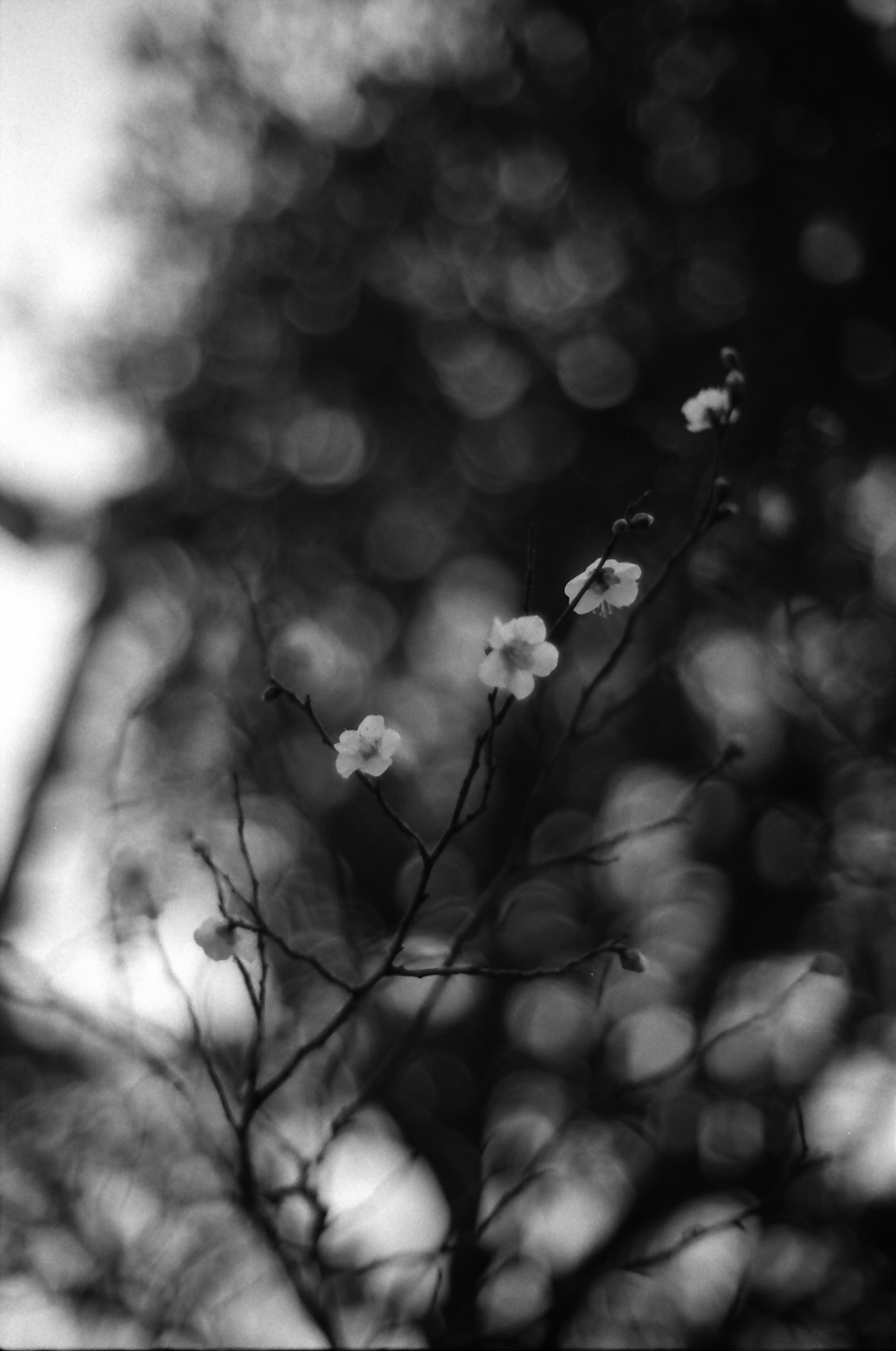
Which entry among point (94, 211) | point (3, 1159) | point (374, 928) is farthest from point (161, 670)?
point (94, 211)

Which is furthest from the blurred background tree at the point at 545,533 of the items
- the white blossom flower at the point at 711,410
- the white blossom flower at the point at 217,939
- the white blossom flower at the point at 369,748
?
the white blossom flower at the point at 369,748

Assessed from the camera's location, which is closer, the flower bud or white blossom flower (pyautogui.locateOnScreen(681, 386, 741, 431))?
the flower bud

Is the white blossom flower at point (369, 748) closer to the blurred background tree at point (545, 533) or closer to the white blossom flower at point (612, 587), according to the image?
the white blossom flower at point (612, 587)

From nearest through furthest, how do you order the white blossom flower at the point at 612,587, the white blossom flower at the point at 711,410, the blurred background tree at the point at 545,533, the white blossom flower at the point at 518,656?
the white blossom flower at the point at 518,656 → the white blossom flower at the point at 612,587 → the white blossom flower at the point at 711,410 → the blurred background tree at the point at 545,533

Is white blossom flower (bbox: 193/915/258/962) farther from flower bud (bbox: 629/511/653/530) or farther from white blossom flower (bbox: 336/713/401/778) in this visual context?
flower bud (bbox: 629/511/653/530)

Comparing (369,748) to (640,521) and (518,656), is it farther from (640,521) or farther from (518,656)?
(640,521)

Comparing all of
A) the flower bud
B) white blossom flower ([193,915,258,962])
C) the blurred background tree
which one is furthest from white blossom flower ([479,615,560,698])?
the blurred background tree
